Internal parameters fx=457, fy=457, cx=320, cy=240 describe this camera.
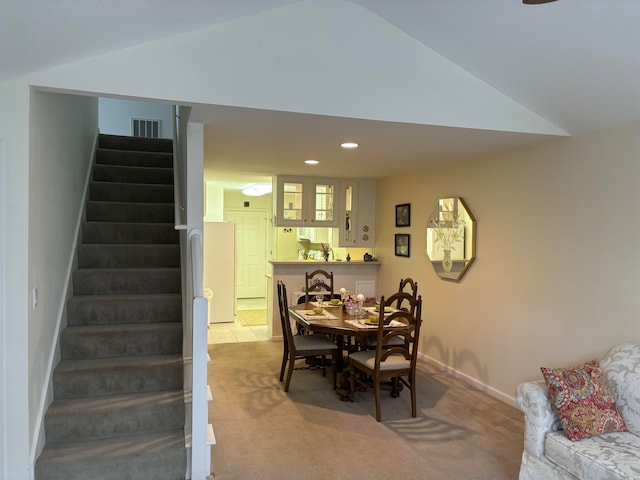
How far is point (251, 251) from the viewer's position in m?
9.70

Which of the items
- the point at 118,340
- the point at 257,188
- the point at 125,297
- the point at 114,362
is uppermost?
the point at 257,188

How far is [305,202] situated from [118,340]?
10.7ft

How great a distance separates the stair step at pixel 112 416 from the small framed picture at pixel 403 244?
330 centimetres

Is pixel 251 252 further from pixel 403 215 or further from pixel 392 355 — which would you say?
pixel 392 355

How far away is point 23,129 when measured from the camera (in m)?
2.35

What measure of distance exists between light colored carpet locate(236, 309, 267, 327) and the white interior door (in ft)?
4.94

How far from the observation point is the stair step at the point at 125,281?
3.62 meters

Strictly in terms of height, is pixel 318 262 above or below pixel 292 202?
below

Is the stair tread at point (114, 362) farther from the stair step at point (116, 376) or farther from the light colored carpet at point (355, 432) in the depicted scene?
the light colored carpet at point (355, 432)

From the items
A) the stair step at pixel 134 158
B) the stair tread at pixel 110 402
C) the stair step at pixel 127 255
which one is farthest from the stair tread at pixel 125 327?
the stair step at pixel 134 158

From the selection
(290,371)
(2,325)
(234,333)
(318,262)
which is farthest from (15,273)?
(234,333)

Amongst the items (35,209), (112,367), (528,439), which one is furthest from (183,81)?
(528,439)

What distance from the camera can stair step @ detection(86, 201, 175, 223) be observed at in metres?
4.21

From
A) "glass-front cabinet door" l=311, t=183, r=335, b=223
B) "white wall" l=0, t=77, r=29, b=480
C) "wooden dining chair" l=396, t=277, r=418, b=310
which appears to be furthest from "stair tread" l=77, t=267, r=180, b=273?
"glass-front cabinet door" l=311, t=183, r=335, b=223
